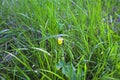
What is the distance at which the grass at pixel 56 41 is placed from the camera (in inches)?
49.4

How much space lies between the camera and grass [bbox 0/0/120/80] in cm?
125

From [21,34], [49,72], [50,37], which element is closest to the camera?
[49,72]

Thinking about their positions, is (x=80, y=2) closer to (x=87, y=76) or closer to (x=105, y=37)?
(x=105, y=37)

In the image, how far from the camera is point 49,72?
1224 mm

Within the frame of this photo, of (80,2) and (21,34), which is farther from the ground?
(80,2)

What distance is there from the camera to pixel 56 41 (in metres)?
1.36

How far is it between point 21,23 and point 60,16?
228 millimetres

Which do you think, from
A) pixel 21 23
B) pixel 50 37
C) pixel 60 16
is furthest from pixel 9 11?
pixel 50 37

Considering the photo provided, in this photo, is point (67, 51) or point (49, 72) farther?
point (67, 51)

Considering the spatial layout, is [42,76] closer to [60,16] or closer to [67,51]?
[67,51]

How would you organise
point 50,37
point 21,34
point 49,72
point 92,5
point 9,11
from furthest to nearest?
point 9,11 < point 92,5 < point 21,34 < point 50,37 < point 49,72

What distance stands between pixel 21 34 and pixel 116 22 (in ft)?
1.89

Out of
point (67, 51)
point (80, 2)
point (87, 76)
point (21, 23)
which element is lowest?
point (87, 76)

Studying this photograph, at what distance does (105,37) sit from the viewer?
1.40m
